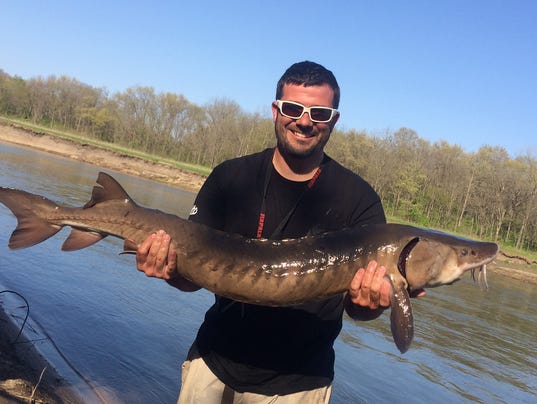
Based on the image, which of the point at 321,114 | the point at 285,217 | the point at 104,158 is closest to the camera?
the point at 285,217

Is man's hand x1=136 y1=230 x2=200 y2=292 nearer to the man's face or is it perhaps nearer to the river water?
the man's face

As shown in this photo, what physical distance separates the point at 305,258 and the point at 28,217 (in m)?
1.77

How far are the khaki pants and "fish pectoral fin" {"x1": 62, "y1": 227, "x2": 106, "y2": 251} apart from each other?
96 centimetres

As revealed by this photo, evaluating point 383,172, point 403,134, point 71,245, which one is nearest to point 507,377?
point 71,245

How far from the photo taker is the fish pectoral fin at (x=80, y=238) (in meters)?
3.02

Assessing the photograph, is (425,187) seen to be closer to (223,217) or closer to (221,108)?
(221,108)

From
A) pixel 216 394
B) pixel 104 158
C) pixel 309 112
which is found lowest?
pixel 104 158

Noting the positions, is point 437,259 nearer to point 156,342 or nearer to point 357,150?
point 156,342

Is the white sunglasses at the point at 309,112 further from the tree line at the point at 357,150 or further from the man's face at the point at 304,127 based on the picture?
the tree line at the point at 357,150

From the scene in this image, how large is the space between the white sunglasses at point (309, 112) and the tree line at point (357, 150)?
43223 millimetres

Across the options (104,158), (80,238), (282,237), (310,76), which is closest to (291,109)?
(310,76)

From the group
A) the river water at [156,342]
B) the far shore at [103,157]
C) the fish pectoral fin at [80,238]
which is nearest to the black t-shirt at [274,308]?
the fish pectoral fin at [80,238]

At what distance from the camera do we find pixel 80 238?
3061 millimetres

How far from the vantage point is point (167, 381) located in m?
5.84
